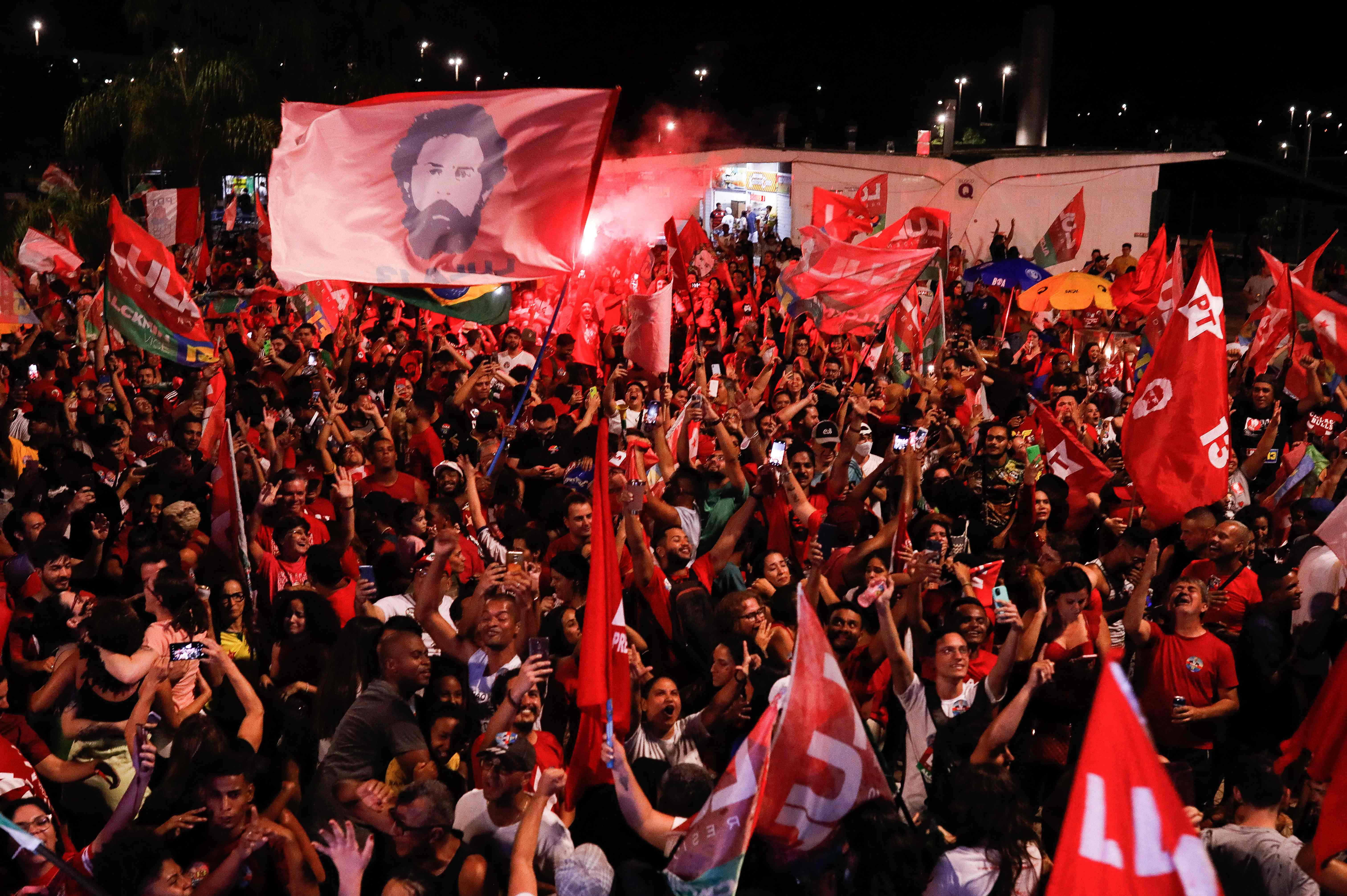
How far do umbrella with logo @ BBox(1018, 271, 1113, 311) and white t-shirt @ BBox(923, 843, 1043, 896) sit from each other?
12.4 meters

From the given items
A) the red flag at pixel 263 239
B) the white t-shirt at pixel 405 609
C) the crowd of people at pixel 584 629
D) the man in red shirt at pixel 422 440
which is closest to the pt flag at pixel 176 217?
the red flag at pixel 263 239

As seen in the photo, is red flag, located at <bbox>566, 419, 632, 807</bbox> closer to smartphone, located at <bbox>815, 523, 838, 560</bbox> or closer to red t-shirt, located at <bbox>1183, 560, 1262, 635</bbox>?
smartphone, located at <bbox>815, 523, 838, 560</bbox>

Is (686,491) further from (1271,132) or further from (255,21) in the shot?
(1271,132)

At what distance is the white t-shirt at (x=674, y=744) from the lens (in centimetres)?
474

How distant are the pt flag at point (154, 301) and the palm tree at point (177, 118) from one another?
22.5m

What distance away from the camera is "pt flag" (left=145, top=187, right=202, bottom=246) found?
18328 millimetres

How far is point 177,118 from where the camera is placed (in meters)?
31.2

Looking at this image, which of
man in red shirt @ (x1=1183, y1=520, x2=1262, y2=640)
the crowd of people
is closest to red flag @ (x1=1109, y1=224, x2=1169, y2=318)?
the crowd of people

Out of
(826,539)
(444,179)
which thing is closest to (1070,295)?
(826,539)

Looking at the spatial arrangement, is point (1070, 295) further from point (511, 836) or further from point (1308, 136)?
point (1308, 136)

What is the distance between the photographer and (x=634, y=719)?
5.05 meters

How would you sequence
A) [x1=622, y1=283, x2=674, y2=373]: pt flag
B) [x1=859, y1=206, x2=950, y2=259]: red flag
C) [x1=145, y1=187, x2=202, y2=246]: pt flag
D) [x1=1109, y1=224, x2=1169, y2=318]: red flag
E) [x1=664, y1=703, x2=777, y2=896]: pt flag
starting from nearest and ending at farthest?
[x1=664, y1=703, x2=777, y2=896]: pt flag
[x1=622, y1=283, x2=674, y2=373]: pt flag
[x1=1109, y1=224, x2=1169, y2=318]: red flag
[x1=859, y1=206, x2=950, y2=259]: red flag
[x1=145, y1=187, x2=202, y2=246]: pt flag

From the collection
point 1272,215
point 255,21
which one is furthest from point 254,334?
point 1272,215

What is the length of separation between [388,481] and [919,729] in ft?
13.1
